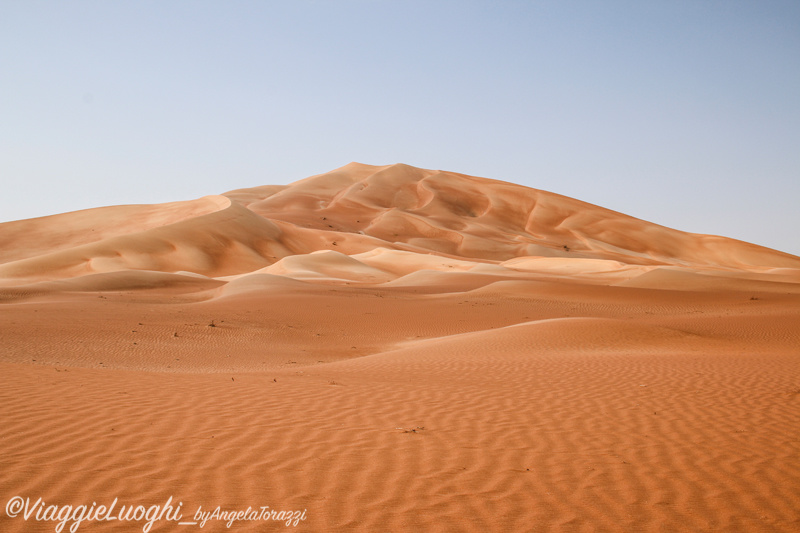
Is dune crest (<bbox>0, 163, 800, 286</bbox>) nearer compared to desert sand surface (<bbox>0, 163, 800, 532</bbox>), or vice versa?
desert sand surface (<bbox>0, 163, 800, 532</bbox>)

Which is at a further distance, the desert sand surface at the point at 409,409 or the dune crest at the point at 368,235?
the dune crest at the point at 368,235

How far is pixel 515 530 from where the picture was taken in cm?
436

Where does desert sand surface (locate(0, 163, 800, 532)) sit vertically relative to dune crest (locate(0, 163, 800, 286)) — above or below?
below

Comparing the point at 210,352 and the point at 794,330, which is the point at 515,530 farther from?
the point at 794,330

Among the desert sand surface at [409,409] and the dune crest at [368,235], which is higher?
the dune crest at [368,235]

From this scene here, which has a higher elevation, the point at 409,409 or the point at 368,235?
the point at 368,235

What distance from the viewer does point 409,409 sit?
7.90 meters

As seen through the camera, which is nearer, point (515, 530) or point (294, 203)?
point (515, 530)

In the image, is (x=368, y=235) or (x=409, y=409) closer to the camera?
(x=409, y=409)

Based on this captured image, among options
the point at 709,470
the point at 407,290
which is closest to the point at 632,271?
the point at 407,290

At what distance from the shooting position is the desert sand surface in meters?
4.74

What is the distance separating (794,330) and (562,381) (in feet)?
40.1

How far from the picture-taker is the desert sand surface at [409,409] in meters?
4.74

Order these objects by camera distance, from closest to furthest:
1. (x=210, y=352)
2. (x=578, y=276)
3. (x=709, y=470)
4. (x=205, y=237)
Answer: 1. (x=709, y=470)
2. (x=210, y=352)
3. (x=578, y=276)
4. (x=205, y=237)
